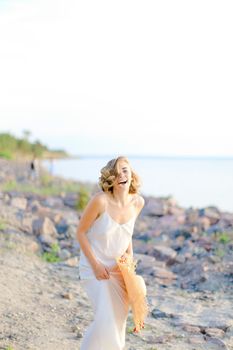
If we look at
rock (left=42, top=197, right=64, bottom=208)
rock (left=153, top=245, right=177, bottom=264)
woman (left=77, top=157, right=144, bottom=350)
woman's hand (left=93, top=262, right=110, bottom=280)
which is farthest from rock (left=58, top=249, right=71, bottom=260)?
rock (left=42, top=197, right=64, bottom=208)

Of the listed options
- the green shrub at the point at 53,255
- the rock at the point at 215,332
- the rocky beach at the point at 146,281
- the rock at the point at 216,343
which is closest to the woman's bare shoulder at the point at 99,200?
the rocky beach at the point at 146,281

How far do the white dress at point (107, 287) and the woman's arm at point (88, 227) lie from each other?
0.04 metres

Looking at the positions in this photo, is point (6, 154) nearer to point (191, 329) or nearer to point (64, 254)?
point (64, 254)

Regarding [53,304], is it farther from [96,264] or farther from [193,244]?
[193,244]

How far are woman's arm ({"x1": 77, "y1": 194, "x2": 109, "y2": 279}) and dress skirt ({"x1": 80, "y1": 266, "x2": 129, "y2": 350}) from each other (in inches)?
3.3

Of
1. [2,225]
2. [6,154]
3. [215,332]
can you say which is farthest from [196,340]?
[6,154]

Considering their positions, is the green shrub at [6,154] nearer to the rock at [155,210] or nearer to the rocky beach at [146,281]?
the rock at [155,210]

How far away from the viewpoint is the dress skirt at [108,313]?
5027 mm

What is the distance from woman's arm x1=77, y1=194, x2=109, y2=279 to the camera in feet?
16.5

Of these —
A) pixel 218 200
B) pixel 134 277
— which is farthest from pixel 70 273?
pixel 218 200

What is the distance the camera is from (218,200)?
34.0 metres

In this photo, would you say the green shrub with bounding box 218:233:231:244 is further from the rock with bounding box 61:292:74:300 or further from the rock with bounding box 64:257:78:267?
the rock with bounding box 61:292:74:300

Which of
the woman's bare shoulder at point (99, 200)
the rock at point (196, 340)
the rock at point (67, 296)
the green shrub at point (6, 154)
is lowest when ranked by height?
the rock at point (196, 340)

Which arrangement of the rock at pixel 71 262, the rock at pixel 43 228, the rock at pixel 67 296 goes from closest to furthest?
the rock at pixel 67 296, the rock at pixel 71 262, the rock at pixel 43 228
